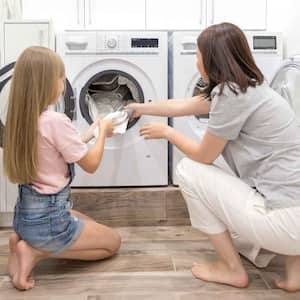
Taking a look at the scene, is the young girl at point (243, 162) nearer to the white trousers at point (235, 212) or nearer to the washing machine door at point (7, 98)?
the white trousers at point (235, 212)

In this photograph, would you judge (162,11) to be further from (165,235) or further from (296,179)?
(296,179)

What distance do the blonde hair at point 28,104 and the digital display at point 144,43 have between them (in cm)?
81

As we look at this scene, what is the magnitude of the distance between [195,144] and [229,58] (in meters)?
0.32

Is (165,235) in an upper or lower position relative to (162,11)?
lower

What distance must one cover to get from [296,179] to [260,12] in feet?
6.32

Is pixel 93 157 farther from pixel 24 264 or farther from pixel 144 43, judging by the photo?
pixel 144 43

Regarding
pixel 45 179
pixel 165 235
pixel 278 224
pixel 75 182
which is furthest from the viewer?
pixel 75 182

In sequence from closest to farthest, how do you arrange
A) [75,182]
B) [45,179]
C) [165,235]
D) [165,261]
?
[45,179], [165,261], [165,235], [75,182]

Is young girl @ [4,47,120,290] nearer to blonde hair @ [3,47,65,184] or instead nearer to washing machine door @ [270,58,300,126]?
blonde hair @ [3,47,65,184]

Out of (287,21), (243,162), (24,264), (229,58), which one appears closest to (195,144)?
(243,162)

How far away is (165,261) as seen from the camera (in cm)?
167

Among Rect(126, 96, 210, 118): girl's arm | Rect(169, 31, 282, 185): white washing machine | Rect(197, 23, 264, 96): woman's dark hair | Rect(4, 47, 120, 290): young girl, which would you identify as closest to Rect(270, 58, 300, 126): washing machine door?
Rect(169, 31, 282, 185): white washing machine

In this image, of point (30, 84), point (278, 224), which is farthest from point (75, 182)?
point (278, 224)

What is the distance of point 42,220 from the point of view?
144 centimetres
